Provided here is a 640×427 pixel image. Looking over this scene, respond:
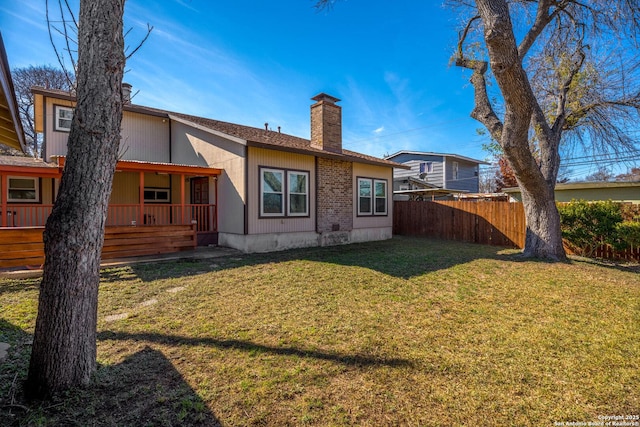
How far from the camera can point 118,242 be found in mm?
7809

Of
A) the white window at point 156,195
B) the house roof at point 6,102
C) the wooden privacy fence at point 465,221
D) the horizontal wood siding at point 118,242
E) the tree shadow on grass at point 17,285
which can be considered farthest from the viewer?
the white window at point 156,195

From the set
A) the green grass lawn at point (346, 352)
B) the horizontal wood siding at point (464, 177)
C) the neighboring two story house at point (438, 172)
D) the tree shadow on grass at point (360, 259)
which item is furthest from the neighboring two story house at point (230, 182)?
the horizontal wood siding at point (464, 177)

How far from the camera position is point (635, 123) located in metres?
9.39

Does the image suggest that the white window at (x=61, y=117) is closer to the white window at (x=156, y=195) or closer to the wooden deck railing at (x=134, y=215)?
the wooden deck railing at (x=134, y=215)

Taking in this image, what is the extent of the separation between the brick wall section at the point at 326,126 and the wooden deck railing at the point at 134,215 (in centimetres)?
448

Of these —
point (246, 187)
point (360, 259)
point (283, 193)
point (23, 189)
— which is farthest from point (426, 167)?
point (23, 189)

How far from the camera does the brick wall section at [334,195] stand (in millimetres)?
10828

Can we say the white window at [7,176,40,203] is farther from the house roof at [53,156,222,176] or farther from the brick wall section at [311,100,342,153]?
the brick wall section at [311,100,342,153]

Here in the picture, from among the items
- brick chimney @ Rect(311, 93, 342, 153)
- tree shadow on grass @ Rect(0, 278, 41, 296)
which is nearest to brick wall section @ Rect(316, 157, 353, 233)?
brick chimney @ Rect(311, 93, 342, 153)

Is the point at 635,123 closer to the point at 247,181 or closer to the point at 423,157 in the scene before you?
the point at 247,181

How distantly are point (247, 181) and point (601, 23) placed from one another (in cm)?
1091

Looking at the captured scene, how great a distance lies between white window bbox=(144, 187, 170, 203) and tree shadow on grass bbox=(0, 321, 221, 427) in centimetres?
990

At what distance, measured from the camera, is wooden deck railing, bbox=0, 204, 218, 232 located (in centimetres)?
919

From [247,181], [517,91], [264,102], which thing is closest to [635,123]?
[517,91]
